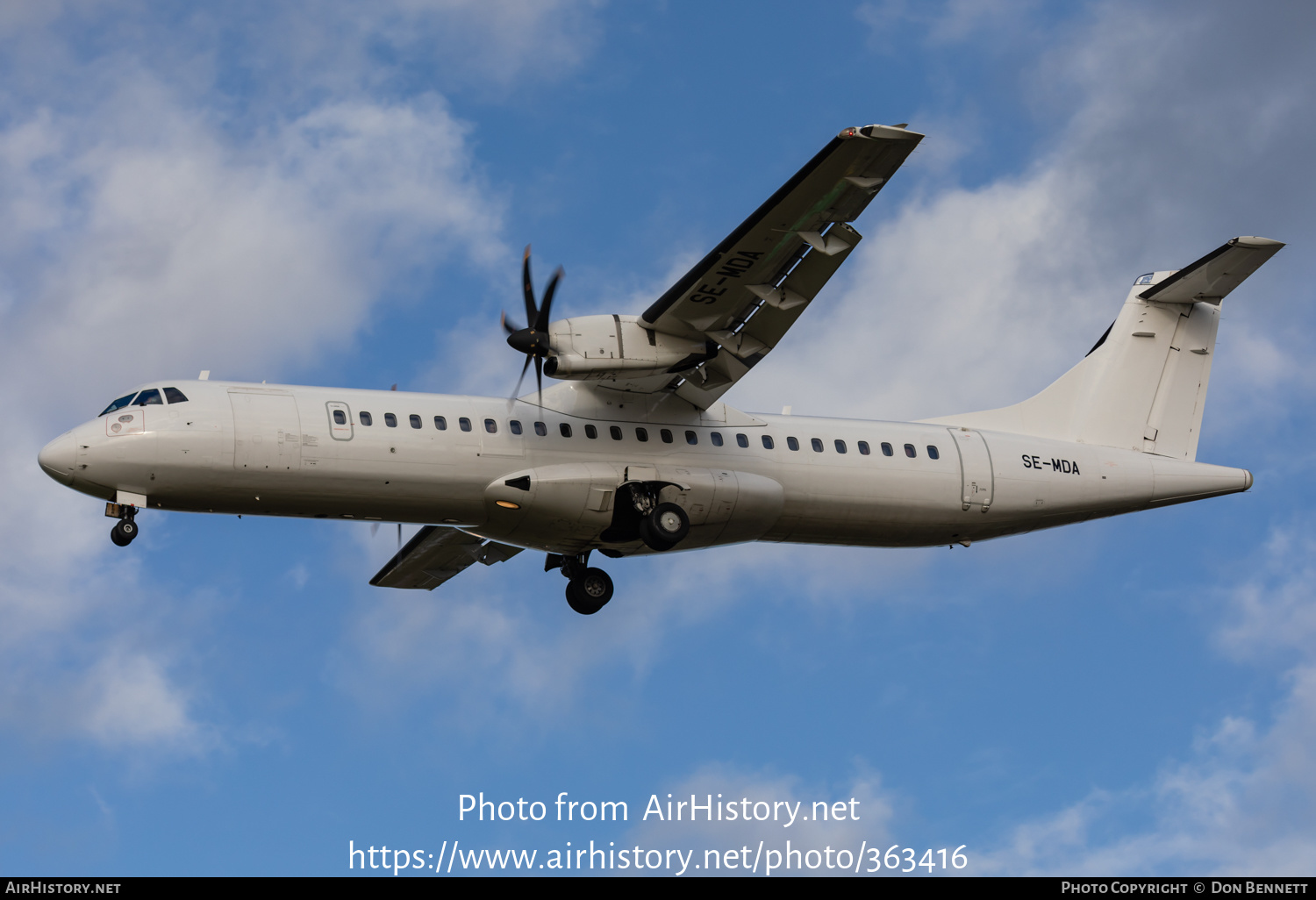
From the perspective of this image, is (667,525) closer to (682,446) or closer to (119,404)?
(682,446)

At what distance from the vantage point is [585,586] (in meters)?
23.3

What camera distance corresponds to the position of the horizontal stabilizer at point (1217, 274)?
23.7 metres

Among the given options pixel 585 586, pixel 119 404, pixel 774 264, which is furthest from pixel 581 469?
pixel 119 404

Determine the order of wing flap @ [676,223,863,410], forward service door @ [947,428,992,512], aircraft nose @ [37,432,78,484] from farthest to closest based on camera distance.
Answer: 1. forward service door @ [947,428,992,512]
2. wing flap @ [676,223,863,410]
3. aircraft nose @ [37,432,78,484]

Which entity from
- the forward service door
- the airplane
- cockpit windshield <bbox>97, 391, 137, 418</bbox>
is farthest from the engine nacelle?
cockpit windshield <bbox>97, 391, 137, 418</bbox>

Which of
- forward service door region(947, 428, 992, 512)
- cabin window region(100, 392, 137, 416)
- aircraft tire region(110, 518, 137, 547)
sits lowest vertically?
aircraft tire region(110, 518, 137, 547)

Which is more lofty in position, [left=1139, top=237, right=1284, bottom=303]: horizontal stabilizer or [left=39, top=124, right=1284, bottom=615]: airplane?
[left=1139, top=237, right=1284, bottom=303]: horizontal stabilizer

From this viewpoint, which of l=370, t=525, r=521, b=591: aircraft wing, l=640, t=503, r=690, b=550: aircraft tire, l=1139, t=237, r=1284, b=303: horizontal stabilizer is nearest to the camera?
l=640, t=503, r=690, b=550: aircraft tire

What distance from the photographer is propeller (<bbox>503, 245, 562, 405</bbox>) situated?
2017 cm

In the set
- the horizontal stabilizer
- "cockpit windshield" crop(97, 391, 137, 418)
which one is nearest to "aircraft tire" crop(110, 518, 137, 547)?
"cockpit windshield" crop(97, 391, 137, 418)

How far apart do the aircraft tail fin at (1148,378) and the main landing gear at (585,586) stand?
19.3 ft

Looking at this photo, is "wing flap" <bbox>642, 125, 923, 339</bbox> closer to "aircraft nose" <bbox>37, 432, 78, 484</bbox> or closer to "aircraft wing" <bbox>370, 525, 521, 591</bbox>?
"aircraft wing" <bbox>370, 525, 521, 591</bbox>

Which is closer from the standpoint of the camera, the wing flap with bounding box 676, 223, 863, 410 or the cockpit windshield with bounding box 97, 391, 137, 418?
the cockpit windshield with bounding box 97, 391, 137, 418
